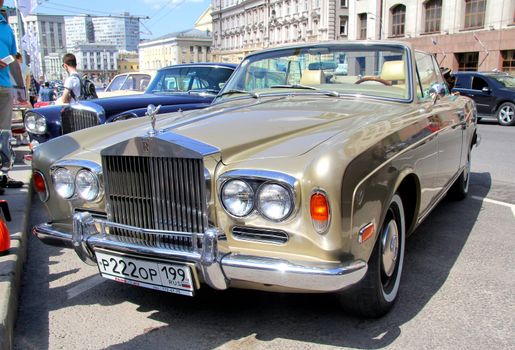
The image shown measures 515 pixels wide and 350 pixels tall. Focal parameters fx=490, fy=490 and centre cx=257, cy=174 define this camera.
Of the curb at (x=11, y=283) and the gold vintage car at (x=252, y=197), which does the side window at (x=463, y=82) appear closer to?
the gold vintage car at (x=252, y=197)

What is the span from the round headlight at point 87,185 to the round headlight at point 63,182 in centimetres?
6

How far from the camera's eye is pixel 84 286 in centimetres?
340

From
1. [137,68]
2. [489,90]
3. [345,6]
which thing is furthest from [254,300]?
[137,68]

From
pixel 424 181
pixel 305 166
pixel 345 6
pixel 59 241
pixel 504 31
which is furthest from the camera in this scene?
pixel 345 6

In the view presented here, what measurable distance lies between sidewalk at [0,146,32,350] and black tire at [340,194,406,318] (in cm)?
177

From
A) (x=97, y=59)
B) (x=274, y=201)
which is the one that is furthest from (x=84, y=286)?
(x=97, y=59)

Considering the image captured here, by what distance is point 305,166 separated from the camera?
2277mm

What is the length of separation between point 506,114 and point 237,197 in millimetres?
13280

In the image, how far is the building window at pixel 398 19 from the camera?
129 feet

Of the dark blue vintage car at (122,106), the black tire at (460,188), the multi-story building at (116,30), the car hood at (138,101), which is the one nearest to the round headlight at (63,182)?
the dark blue vintage car at (122,106)

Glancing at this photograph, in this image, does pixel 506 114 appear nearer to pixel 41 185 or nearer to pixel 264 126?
pixel 264 126

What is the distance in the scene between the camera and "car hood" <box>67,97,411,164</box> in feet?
8.35

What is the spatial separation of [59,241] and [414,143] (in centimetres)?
226

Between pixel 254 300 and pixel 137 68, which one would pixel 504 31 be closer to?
pixel 254 300
